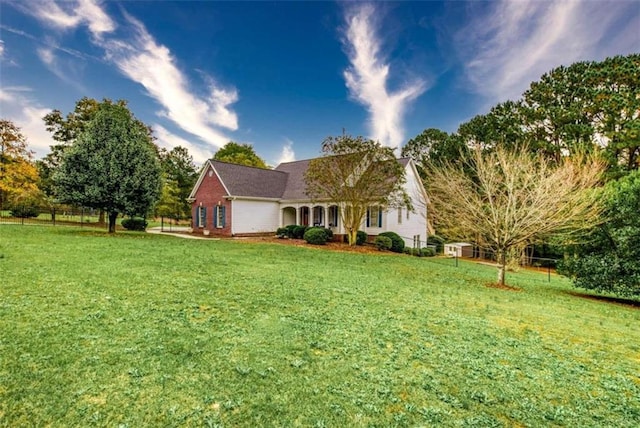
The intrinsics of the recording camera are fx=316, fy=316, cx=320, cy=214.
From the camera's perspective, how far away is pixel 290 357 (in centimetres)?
378

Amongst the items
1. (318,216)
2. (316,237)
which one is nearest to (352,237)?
(316,237)

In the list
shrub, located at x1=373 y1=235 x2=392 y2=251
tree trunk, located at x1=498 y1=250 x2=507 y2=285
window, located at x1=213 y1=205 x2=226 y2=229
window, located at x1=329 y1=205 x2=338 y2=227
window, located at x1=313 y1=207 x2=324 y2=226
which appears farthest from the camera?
window, located at x1=313 y1=207 x2=324 y2=226

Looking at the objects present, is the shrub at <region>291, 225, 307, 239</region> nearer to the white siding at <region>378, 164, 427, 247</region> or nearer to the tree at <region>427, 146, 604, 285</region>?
the white siding at <region>378, 164, 427, 247</region>

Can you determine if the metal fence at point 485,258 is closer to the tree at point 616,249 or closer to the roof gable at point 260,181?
the roof gable at point 260,181

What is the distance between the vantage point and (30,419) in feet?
8.07

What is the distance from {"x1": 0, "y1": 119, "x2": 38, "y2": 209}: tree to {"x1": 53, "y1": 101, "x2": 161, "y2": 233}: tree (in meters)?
13.4

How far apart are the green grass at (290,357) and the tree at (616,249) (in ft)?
12.9

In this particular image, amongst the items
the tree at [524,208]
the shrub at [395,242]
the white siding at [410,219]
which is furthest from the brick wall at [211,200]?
the tree at [524,208]

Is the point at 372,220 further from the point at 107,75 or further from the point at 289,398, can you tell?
the point at 289,398

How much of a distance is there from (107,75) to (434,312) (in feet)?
62.0

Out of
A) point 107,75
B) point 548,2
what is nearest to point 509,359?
point 548,2

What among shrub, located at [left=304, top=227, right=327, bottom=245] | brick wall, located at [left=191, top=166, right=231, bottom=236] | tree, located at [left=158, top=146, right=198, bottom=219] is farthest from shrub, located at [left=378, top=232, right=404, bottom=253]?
tree, located at [left=158, top=146, right=198, bottom=219]

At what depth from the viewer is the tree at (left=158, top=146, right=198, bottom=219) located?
3288 cm

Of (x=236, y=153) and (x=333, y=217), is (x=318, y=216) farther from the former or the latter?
(x=236, y=153)
